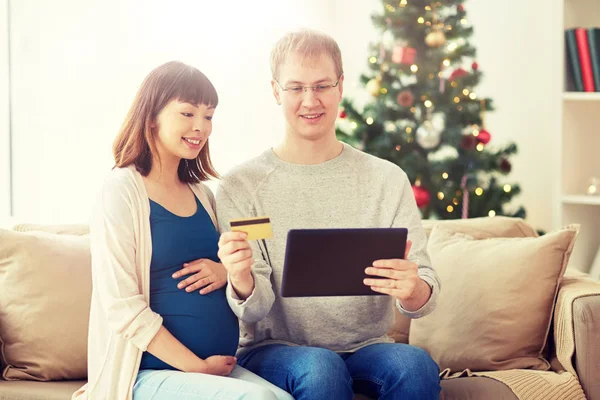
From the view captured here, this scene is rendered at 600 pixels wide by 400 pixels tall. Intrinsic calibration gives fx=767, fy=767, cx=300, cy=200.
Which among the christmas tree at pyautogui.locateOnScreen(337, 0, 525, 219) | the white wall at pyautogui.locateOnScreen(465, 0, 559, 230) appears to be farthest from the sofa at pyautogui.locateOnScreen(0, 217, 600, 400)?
the white wall at pyautogui.locateOnScreen(465, 0, 559, 230)

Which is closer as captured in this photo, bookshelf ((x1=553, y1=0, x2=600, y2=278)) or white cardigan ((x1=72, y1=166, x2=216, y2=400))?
white cardigan ((x1=72, y1=166, x2=216, y2=400))

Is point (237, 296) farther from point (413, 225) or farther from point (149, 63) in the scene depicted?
point (149, 63)

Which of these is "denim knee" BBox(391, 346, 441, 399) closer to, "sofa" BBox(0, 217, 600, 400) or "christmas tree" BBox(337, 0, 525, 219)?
"sofa" BBox(0, 217, 600, 400)

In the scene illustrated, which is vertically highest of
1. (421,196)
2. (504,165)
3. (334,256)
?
(504,165)

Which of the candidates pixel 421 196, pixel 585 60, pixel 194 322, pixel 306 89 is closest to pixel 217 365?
pixel 194 322

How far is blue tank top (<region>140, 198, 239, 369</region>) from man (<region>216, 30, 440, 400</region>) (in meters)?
0.06

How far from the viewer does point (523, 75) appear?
4.20 m

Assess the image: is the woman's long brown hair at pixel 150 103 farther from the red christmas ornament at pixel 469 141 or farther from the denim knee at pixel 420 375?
the red christmas ornament at pixel 469 141

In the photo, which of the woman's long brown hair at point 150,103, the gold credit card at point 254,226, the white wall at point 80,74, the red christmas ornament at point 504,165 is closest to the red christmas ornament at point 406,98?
the red christmas ornament at point 504,165

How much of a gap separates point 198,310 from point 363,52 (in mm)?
3016

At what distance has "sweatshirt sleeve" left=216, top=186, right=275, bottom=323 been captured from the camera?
69.1 inches

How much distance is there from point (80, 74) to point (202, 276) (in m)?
2.03

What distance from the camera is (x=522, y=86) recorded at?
4.21 meters

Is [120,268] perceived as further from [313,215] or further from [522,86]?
[522,86]
